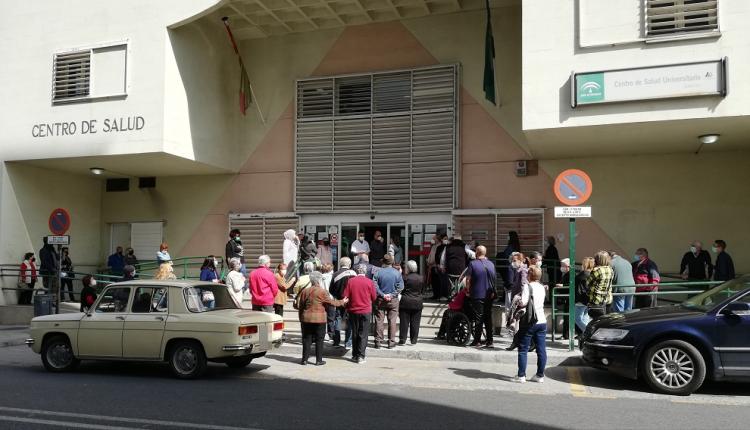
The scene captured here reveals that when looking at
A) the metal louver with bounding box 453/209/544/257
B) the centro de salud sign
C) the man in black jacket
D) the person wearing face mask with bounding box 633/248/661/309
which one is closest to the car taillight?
the person wearing face mask with bounding box 633/248/661/309

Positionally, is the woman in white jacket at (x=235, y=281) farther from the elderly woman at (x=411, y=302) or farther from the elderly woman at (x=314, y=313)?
the elderly woman at (x=411, y=302)

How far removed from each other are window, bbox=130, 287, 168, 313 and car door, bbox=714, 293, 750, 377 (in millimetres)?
7780

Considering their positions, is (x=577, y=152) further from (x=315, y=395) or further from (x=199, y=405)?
(x=199, y=405)

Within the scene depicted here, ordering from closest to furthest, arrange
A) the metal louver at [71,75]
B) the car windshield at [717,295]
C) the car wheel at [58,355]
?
the car windshield at [717,295] → the car wheel at [58,355] → the metal louver at [71,75]

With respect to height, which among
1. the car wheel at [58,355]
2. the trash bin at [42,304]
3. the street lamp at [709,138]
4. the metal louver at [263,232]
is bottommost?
the car wheel at [58,355]

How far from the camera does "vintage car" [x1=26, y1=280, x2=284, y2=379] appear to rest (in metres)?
8.77

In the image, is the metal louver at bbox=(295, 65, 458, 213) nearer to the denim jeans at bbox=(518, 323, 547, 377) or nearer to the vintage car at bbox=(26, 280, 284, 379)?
the vintage car at bbox=(26, 280, 284, 379)

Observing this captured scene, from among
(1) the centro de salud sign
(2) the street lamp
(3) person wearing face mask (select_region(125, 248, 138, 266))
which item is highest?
(1) the centro de salud sign

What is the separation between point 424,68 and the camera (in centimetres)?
1652

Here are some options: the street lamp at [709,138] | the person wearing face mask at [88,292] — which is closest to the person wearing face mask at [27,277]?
the person wearing face mask at [88,292]

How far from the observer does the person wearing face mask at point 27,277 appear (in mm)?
16312

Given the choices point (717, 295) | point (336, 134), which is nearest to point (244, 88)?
point (336, 134)

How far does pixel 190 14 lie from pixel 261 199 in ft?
18.5

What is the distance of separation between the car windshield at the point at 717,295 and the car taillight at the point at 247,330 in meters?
6.29
